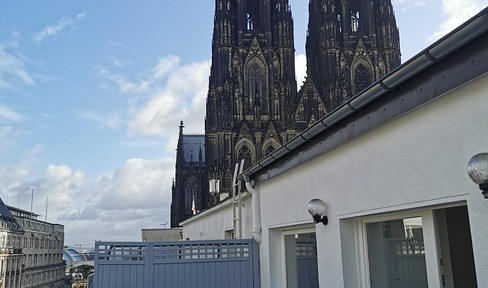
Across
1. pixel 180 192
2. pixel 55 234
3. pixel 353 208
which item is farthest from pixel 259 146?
pixel 353 208

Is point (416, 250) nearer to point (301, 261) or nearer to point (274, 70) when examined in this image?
point (301, 261)

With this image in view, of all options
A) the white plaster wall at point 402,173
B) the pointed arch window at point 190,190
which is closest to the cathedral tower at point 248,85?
the pointed arch window at point 190,190

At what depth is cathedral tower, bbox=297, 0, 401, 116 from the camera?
1852 inches

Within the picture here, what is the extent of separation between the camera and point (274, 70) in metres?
46.4

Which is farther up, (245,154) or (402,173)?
(245,154)

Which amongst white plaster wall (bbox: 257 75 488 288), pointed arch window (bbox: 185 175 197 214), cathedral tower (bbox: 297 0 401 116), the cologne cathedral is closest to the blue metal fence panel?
white plaster wall (bbox: 257 75 488 288)

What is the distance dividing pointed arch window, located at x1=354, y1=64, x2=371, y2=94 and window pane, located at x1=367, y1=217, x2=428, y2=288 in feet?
142

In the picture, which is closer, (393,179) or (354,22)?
(393,179)

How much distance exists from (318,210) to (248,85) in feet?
134

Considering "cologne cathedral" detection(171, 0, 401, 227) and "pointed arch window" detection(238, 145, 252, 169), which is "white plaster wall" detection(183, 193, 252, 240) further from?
"cologne cathedral" detection(171, 0, 401, 227)

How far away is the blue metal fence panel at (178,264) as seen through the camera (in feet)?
25.5

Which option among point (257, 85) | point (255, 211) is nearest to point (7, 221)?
point (257, 85)

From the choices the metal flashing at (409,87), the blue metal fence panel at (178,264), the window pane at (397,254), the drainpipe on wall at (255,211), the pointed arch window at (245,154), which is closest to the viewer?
the metal flashing at (409,87)

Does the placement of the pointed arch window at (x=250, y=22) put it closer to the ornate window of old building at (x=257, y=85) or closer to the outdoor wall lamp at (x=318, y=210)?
the ornate window of old building at (x=257, y=85)
